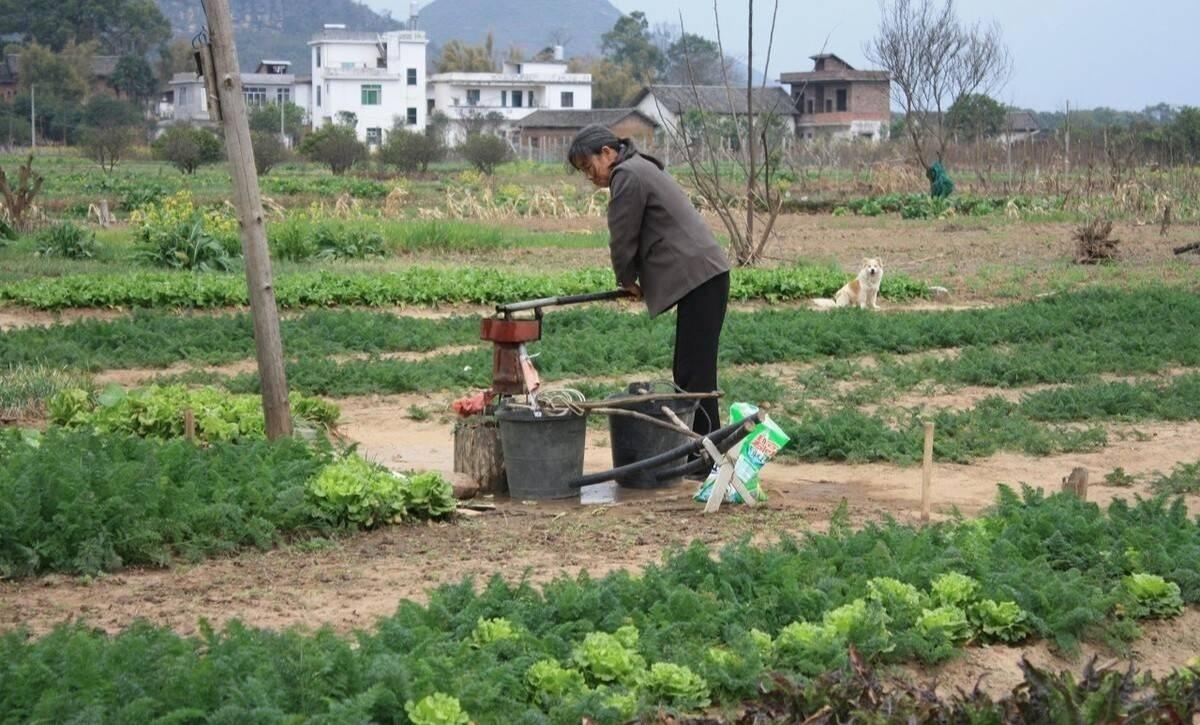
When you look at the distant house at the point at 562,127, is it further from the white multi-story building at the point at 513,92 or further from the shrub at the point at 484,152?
the white multi-story building at the point at 513,92

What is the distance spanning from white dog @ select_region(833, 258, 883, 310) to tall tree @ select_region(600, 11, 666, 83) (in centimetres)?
11251

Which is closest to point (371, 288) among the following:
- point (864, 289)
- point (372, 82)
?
point (864, 289)

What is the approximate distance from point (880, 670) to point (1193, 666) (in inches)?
40.3

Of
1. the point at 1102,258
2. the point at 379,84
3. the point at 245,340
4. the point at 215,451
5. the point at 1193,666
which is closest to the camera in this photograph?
the point at 1193,666

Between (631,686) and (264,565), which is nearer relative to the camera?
(631,686)

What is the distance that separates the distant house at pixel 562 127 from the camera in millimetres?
73000

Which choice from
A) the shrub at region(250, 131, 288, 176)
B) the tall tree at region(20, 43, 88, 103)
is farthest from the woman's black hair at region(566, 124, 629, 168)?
the tall tree at region(20, 43, 88, 103)

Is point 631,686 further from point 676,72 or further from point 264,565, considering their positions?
point 676,72

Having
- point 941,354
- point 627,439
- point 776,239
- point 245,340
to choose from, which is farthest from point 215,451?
point 776,239

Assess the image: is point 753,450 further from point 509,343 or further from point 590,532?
point 509,343

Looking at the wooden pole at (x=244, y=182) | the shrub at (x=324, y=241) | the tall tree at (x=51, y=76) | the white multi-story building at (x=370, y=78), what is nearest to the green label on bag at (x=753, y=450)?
the wooden pole at (x=244, y=182)

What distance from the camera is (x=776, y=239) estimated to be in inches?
1110

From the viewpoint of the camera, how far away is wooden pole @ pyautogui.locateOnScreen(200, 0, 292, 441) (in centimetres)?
798

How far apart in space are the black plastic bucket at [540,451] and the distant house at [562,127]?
59.3m
